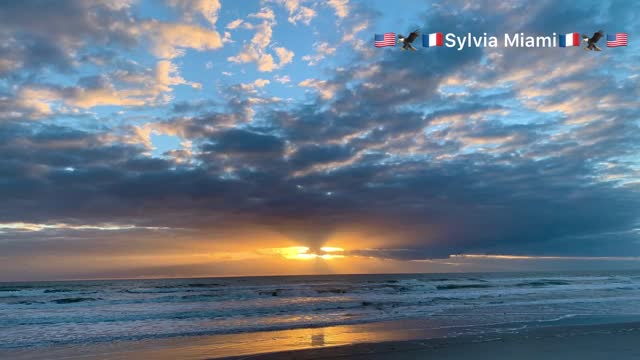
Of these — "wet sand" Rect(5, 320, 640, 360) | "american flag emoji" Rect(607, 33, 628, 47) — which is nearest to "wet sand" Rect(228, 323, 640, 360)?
"wet sand" Rect(5, 320, 640, 360)

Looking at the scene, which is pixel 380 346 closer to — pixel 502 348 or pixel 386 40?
pixel 502 348

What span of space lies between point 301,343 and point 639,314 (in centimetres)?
2176

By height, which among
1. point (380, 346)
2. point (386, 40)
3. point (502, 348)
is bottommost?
point (380, 346)

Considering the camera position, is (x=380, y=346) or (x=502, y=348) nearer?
(x=502, y=348)

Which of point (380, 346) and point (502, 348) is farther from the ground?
point (502, 348)

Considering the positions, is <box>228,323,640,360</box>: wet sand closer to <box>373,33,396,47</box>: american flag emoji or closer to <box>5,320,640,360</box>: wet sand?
<box>5,320,640,360</box>: wet sand

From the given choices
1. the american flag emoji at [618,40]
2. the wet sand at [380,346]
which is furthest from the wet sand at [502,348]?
the american flag emoji at [618,40]

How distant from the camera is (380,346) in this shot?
55.1ft

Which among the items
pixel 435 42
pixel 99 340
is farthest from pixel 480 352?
pixel 99 340

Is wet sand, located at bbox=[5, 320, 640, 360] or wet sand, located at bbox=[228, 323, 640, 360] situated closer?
wet sand, located at bbox=[228, 323, 640, 360]

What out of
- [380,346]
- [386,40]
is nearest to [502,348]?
[380,346]

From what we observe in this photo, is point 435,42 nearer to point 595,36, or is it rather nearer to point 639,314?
point 595,36

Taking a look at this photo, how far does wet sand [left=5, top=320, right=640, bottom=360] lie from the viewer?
14688mm

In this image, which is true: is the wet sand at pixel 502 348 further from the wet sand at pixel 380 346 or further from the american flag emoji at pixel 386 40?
the american flag emoji at pixel 386 40
